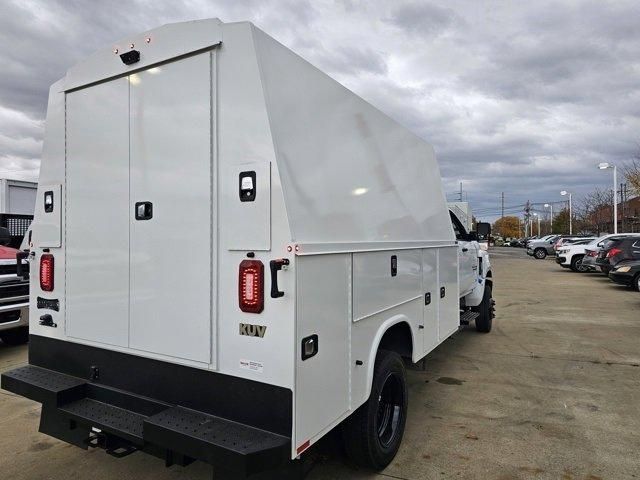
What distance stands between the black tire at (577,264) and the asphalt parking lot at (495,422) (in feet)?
51.2

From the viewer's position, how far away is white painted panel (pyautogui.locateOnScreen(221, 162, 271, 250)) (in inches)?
94.0

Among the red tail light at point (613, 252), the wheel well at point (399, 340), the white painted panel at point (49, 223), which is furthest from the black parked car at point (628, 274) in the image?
the white painted panel at point (49, 223)

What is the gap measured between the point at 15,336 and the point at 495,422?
6.98 metres

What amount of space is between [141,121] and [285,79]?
0.98 metres

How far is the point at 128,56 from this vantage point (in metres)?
2.88

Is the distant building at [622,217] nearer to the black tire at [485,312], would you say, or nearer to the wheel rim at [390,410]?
the black tire at [485,312]

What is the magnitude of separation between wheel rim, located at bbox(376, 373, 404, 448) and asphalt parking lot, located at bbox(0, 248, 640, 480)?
8.7 inches

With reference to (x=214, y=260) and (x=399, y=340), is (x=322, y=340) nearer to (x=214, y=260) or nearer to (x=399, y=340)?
(x=214, y=260)

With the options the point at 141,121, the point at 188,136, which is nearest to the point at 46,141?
the point at 141,121

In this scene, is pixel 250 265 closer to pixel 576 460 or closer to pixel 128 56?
pixel 128 56

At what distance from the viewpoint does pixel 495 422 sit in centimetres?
436

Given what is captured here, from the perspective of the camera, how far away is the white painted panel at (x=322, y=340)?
2363mm

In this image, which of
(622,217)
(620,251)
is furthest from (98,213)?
(622,217)

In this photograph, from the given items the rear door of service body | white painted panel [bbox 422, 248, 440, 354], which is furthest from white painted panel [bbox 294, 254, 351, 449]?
white painted panel [bbox 422, 248, 440, 354]
